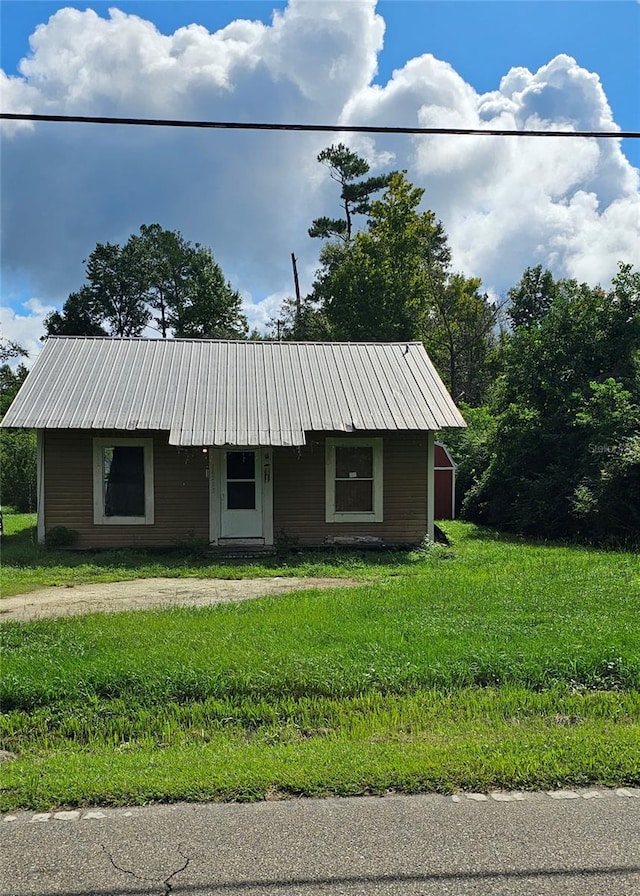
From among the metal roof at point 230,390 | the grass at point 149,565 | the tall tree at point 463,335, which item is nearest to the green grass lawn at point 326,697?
the grass at point 149,565

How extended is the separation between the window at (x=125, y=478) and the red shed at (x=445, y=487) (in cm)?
942

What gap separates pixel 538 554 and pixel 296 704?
27.2 ft

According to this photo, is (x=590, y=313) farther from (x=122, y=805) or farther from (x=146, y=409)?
(x=122, y=805)

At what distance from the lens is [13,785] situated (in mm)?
3822

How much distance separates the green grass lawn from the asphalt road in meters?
0.20

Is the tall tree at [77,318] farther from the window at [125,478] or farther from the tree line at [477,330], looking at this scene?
the window at [125,478]

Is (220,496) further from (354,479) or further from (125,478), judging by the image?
(354,479)

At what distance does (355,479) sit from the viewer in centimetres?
1345

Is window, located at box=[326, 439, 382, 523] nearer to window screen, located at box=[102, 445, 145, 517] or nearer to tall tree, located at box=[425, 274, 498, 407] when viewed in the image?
window screen, located at box=[102, 445, 145, 517]

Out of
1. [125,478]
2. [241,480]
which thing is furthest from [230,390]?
[125,478]

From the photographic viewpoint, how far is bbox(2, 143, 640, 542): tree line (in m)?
15.5

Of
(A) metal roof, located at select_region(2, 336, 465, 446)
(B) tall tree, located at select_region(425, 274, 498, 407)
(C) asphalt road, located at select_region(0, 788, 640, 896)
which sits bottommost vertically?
(C) asphalt road, located at select_region(0, 788, 640, 896)

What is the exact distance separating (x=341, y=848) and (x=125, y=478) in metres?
10.7

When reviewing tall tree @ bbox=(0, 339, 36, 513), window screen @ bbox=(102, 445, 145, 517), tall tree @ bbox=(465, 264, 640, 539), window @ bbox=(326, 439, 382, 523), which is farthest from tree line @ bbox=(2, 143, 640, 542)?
tall tree @ bbox=(0, 339, 36, 513)
